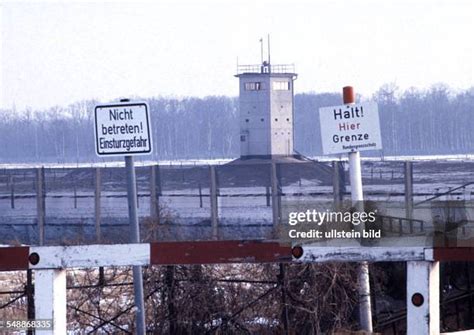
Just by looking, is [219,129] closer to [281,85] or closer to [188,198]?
[281,85]

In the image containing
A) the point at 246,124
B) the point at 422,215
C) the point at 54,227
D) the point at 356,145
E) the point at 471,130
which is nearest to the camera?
the point at 356,145

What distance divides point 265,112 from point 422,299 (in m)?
42.9

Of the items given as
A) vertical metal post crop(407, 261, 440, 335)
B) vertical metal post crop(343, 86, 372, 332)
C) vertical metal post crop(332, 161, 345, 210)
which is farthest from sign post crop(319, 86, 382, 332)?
vertical metal post crop(332, 161, 345, 210)

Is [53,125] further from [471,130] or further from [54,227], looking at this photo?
[54,227]

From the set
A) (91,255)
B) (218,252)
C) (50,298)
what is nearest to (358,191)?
(218,252)

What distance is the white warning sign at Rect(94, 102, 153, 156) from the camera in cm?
644

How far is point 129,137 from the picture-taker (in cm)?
649

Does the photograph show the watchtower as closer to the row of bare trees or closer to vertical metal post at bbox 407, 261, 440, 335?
the row of bare trees

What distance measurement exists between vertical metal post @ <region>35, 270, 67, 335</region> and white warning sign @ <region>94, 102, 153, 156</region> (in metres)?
1.06

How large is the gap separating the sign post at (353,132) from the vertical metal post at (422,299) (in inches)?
83.1

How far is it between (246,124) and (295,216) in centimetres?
4155

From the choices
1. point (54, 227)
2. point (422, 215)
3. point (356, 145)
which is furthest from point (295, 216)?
point (54, 227)

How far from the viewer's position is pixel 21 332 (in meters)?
7.12

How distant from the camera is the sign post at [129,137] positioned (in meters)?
6.43
